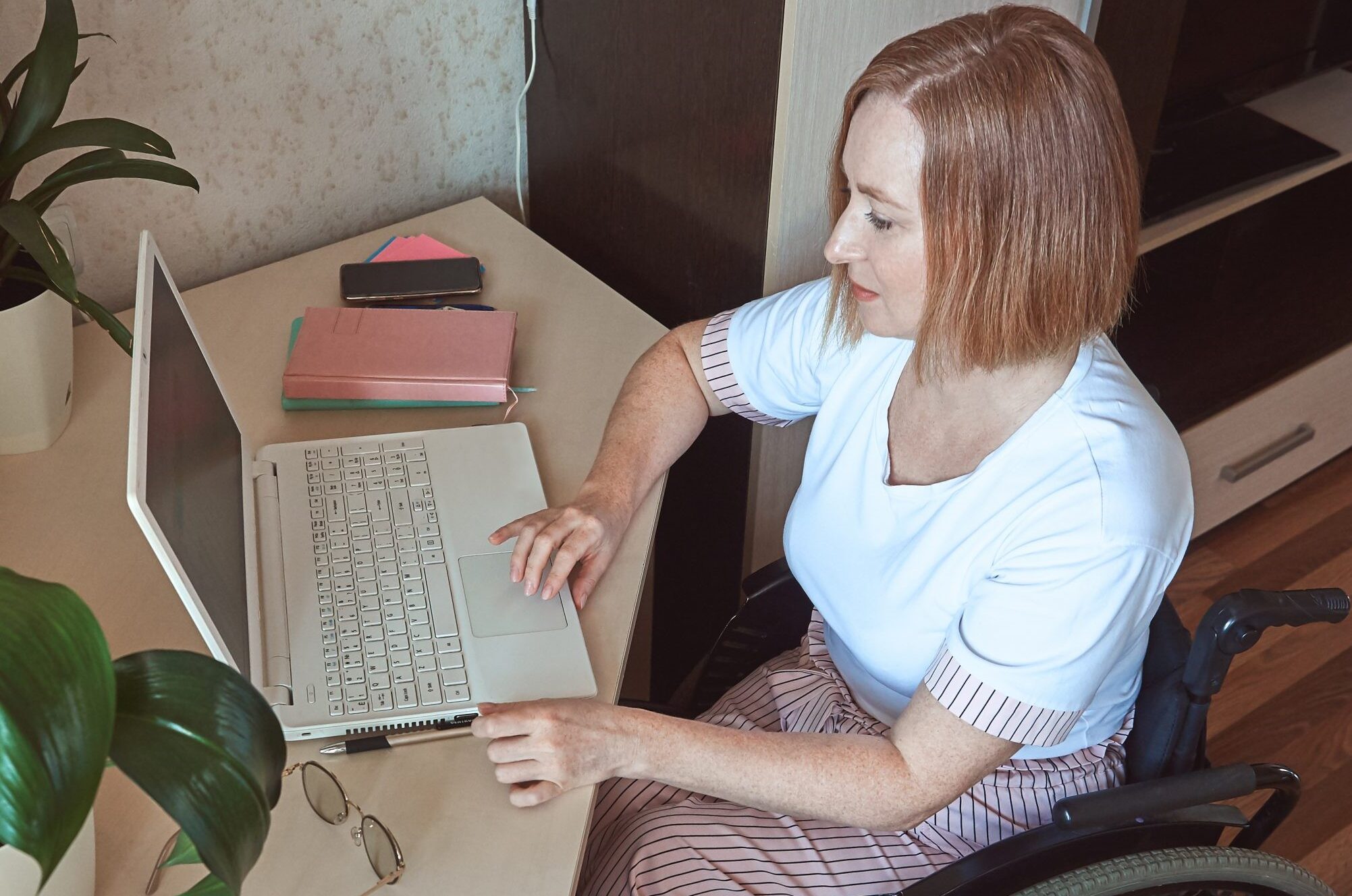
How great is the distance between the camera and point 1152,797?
1.01m

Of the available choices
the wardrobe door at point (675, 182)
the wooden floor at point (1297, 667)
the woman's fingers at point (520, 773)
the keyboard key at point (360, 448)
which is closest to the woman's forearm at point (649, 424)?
the wardrobe door at point (675, 182)

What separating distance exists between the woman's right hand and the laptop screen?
25 cm

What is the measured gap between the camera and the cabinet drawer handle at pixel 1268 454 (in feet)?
7.36

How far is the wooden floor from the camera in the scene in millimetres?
1847

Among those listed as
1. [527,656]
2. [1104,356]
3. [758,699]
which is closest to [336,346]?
[527,656]

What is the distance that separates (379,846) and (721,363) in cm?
67

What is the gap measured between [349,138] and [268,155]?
12 centimetres

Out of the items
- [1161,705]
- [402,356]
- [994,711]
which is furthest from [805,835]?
[402,356]

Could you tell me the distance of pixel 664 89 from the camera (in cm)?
148

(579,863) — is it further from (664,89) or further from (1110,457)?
(664,89)

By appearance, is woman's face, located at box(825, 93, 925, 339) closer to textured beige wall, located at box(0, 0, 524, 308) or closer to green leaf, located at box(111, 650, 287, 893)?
green leaf, located at box(111, 650, 287, 893)

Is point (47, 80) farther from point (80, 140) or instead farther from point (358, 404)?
point (358, 404)

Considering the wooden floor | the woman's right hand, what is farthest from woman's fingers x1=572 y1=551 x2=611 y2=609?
the wooden floor

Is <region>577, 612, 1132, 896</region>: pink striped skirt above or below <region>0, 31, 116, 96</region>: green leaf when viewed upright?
below
